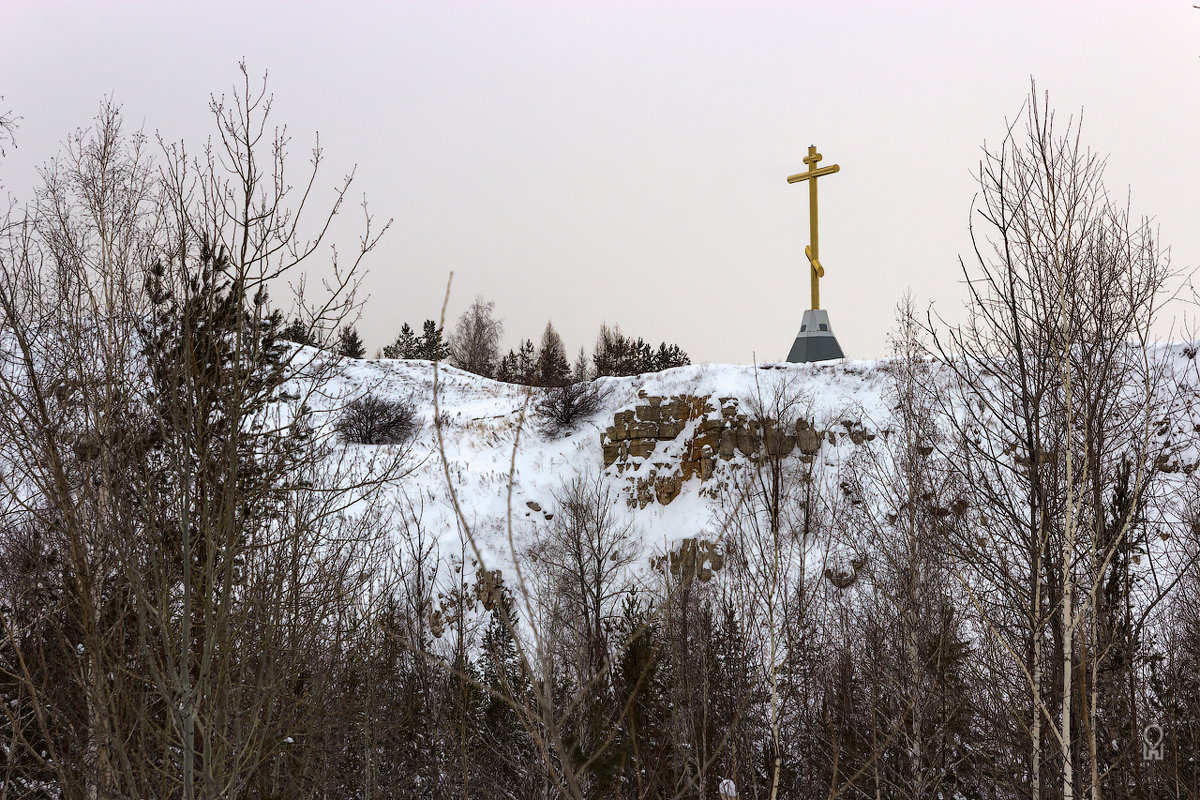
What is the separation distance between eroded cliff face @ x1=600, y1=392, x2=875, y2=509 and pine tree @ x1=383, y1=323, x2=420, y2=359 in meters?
29.5

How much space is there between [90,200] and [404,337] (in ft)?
141

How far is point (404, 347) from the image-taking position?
5281 centimetres

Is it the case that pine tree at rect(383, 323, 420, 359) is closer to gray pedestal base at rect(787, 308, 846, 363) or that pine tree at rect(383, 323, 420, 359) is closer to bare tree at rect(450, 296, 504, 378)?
bare tree at rect(450, 296, 504, 378)

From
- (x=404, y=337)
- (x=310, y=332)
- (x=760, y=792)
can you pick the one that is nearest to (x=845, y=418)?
(x=760, y=792)

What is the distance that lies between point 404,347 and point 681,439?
3257 centimetres

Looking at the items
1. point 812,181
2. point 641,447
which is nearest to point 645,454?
point 641,447

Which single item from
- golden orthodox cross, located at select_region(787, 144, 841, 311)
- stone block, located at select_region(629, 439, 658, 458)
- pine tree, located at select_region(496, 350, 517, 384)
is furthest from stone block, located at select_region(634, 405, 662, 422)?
pine tree, located at select_region(496, 350, 517, 384)

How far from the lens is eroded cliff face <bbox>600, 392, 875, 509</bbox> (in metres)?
23.4

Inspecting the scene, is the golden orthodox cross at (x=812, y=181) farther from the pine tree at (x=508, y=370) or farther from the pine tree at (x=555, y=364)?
the pine tree at (x=508, y=370)

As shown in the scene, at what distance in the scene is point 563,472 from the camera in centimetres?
2502

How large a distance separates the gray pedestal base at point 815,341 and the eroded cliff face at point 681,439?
13.5ft

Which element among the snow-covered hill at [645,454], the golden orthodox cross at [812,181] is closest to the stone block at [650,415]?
the snow-covered hill at [645,454]

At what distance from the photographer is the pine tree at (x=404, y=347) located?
51969 mm

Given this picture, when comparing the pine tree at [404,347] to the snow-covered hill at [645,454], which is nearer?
the snow-covered hill at [645,454]
